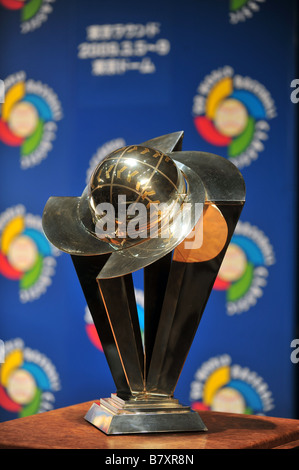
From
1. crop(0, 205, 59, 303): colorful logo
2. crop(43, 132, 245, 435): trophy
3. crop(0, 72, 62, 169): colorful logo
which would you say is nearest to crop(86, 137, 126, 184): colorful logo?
crop(0, 72, 62, 169): colorful logo

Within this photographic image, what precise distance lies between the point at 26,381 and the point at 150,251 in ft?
4.88

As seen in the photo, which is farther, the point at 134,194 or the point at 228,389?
the point at 228,389

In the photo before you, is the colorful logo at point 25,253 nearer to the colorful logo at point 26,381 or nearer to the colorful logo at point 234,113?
the colorful logo at point 26,381

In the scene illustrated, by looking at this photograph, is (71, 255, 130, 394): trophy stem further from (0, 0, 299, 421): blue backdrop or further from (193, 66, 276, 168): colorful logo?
(193, 66, 276, 168): colorful logo

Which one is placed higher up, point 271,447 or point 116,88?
point 116,88

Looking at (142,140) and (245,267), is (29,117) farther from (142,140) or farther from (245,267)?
(245,267)

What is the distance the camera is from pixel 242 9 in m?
2.77

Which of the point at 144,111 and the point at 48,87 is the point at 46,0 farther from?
the point at 144,111

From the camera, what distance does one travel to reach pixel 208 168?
1.87 m

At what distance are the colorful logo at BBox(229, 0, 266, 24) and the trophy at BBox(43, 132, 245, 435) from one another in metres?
1.06

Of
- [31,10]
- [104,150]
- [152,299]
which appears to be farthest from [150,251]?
[31,10]
